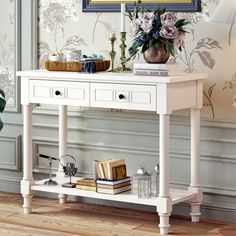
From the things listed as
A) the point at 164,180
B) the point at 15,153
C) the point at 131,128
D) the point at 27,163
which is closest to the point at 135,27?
the point at 131,128

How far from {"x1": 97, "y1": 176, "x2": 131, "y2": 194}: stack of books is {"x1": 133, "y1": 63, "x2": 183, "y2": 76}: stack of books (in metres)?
0.63

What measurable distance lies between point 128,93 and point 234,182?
0.83 m

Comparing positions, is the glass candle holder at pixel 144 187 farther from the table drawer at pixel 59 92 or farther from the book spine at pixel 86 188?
the table drawer at pixel 59 92

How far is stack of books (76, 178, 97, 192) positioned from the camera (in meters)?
4.55

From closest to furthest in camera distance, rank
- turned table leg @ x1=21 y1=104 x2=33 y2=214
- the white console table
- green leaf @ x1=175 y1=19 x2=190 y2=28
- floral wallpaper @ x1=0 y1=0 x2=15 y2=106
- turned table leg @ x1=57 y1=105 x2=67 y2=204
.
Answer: the white console table, green leaf @ x1=175 y1=19 x2=190 y2=28, turned table leg @ x1=21 y1=104 x2=33 y2=214, turned table leg @ x1=57 y1=105 x2=67 y2=204, floral wallpaper @ x1=0 y1=0 x2=15 y2=106

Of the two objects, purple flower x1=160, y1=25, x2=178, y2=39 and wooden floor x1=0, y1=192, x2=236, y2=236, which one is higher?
purple flower x1=160, y1=25, x2=178, y2=39

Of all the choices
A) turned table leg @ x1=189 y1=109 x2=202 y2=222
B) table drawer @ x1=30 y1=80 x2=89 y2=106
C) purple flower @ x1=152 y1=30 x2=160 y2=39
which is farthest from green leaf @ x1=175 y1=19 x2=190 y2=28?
table drawer @ x1=30 y1=80 x2=89 y2=106

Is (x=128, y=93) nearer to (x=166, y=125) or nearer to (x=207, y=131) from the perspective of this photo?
(x=166, y=125)

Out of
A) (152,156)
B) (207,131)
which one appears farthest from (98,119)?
(207,131)

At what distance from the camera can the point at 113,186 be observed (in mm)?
4438

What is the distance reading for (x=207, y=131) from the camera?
4570 mm

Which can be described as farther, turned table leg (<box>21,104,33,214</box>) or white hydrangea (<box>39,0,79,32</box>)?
white hydrangea (<box>39,0,79,32</box>)

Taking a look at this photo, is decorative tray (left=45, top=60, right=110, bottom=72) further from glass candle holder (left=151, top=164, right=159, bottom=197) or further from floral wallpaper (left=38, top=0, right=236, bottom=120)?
glass candle holder (left=151, top=164, right=159, bottom=197)

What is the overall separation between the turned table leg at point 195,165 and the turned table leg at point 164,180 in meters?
0.28
